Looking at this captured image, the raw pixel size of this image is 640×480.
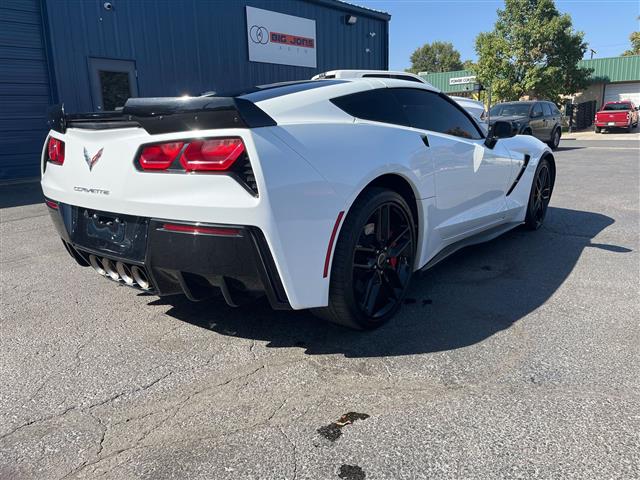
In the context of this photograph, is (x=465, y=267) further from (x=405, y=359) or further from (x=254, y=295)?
(x=254, y=295)

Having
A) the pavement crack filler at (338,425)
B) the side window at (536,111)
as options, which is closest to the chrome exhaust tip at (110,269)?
the pavement crack filler at (338,425)

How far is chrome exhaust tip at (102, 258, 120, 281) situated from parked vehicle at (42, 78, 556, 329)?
15mm

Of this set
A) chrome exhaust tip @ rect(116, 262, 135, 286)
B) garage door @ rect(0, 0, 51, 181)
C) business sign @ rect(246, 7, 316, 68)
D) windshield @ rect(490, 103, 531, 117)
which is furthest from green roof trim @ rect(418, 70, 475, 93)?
chrome exhaust tip @ rect(116, 262, 135, 286)

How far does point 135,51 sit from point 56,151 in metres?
9.97

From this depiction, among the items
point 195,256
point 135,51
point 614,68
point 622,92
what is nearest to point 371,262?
point 195,256

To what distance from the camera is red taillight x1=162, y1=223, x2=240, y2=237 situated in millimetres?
2268

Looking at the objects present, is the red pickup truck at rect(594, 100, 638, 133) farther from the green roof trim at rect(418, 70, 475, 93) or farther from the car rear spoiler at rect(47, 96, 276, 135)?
the car rear spoiler at rect(47, 96, 276, 135)

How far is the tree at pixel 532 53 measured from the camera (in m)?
32.3

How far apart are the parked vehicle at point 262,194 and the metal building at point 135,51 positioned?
8.72m

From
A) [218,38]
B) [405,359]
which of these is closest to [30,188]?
[218,38]

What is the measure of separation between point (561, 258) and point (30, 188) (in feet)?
29.7

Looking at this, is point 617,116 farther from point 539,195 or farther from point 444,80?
point 539,195

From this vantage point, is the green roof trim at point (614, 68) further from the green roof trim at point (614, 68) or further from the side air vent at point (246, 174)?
the side air vent at point (246, 174)

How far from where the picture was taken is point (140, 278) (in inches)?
104
